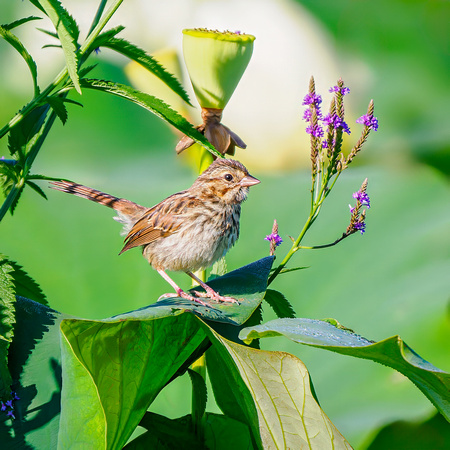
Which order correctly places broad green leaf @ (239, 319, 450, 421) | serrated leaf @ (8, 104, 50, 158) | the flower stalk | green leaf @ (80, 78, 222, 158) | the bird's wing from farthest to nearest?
1. the bird's wing
2. the flower stalk
3. serrated leaf @ (8, 104, 50, 158)
4. green leaf @ (80, 78, 222, 158)
5. broad green leaf @ (239, 319, 450, 421)

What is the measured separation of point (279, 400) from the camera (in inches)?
30.7

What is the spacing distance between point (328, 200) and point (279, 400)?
47.9 inches

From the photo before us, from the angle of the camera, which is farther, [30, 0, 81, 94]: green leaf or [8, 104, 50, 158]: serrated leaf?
[8, 104, 50, 158]: serrated leaf

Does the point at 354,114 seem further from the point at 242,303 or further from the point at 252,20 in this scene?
the point at 242,303

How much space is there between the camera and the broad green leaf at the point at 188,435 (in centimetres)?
101

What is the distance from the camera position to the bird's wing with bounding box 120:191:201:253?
1789 millimetres

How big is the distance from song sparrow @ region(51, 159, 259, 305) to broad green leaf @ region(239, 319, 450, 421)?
2.74ft

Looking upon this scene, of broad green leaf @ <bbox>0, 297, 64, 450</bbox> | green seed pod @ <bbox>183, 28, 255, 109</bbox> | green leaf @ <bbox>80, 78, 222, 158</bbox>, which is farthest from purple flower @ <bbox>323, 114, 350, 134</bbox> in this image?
broad green leaf @ <bbox>0, 297, 64, 450</bbox>

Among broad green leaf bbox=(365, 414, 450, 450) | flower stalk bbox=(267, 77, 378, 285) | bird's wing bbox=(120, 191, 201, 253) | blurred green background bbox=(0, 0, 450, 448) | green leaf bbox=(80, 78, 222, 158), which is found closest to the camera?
green leaf bbox=(80, 78, 222, 158)

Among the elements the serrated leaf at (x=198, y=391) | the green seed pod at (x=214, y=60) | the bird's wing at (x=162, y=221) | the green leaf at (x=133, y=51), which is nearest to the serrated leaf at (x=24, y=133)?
the green leaf at (x=133, y=51)

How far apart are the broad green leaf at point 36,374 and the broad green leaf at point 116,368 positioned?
115mm

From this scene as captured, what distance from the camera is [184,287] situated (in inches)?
77.2

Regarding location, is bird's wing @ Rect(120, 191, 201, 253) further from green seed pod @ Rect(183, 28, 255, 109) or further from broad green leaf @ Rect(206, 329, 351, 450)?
broad green leaf @ Rect(206, 329, 351, 450)

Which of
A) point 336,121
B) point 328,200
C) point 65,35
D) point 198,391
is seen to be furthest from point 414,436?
point 65,35
